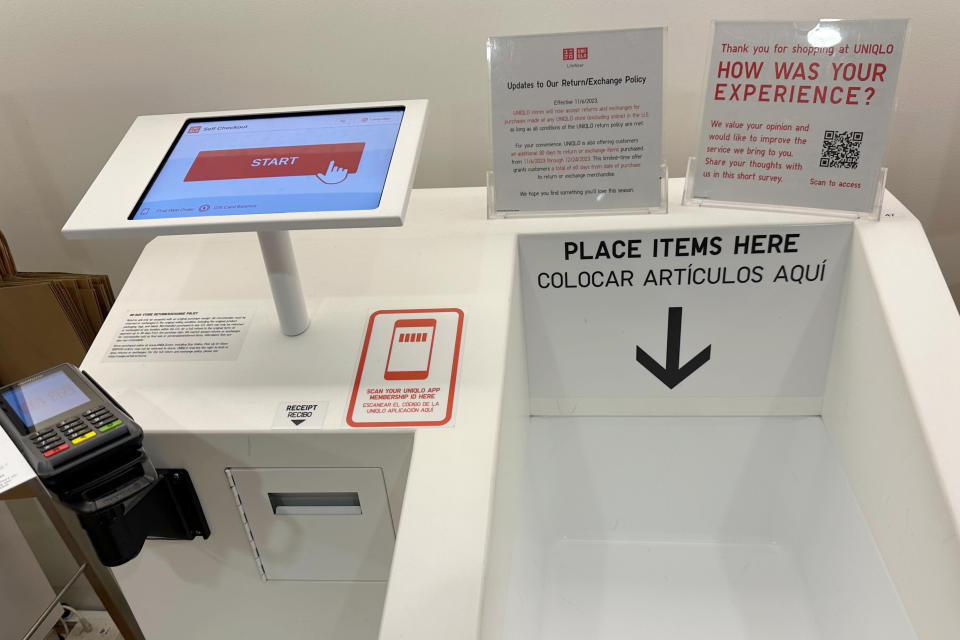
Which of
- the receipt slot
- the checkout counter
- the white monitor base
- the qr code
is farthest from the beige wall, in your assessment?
the receipt slot

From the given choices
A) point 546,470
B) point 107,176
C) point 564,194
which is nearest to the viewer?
point 107,176

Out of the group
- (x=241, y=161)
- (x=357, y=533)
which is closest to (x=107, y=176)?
(x=241, y=161)

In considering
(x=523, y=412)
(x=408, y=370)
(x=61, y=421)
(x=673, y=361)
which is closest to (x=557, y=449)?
(x=523, y=412)

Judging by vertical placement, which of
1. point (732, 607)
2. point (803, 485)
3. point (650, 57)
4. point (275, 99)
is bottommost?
point (732, 607)

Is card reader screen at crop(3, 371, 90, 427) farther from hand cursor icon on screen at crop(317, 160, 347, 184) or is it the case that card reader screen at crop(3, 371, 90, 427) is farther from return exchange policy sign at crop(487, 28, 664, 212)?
return exchange policy sign at crop(487, 28, 664, 212)

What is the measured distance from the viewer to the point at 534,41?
1153 millimetres

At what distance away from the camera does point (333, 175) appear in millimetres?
965

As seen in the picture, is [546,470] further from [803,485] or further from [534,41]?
[534,41]

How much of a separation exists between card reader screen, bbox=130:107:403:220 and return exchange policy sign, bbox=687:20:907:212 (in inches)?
19.8

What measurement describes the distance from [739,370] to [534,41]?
64cm

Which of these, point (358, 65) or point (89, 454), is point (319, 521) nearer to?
point (89, 454)

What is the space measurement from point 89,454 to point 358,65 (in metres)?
0.90

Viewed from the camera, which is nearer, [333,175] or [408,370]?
[333,175]

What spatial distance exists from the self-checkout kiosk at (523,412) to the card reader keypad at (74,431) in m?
0.02
